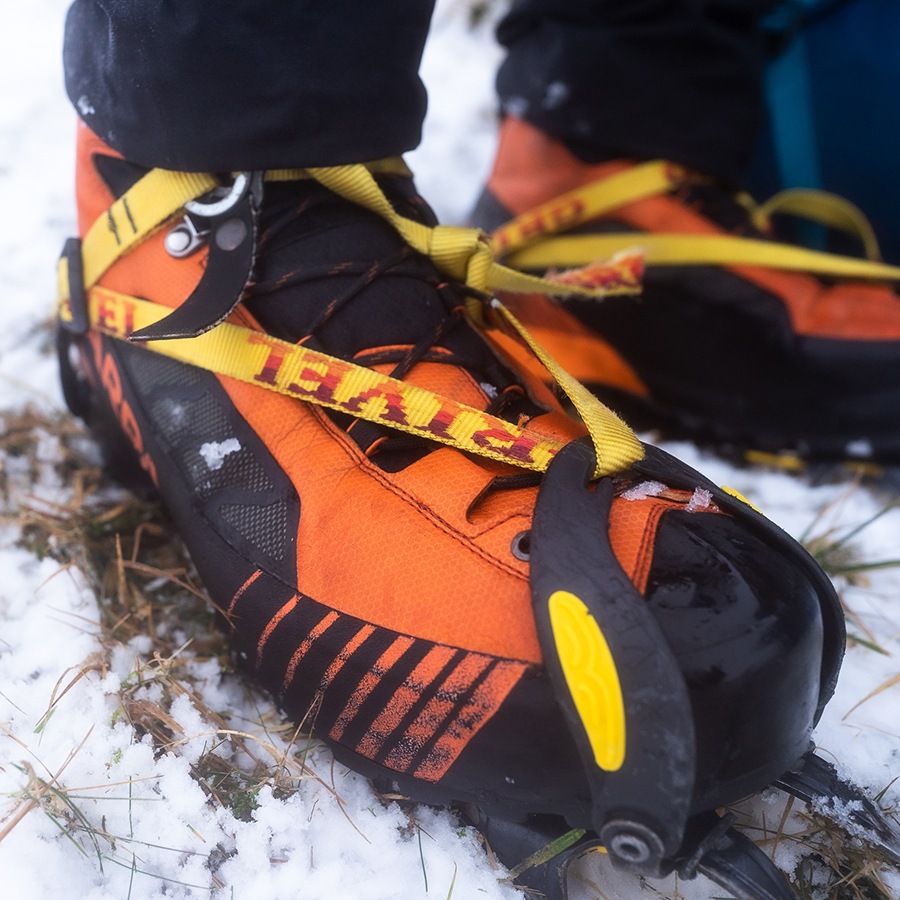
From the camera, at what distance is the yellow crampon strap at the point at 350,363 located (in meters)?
0.84

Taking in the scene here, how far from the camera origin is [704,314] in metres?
1.44

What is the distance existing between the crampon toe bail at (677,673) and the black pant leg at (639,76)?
36.1 inches

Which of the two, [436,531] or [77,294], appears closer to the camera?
[436,531]

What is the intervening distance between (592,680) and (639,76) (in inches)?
44.2

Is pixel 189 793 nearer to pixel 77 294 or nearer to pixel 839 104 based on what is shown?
pixel 77 294

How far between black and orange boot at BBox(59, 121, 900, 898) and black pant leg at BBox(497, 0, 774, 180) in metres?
0.54

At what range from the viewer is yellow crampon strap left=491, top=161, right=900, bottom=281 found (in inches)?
56.4

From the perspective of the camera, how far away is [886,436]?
140 cm

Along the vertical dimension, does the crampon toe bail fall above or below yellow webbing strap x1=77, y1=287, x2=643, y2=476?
below

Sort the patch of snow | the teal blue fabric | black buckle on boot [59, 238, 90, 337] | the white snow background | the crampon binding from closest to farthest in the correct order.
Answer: the crampon binding → the white snow background → the patch of snow → black buckle on boot [59, 238, 90, 337] → the teal blue fabric

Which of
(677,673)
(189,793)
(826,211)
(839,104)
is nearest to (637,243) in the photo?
(826,211)

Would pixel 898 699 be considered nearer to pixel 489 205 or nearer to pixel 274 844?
pixel 274 844

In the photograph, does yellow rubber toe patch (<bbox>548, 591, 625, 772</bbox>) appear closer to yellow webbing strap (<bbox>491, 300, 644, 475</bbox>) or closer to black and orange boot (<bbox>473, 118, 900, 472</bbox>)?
yellow webbing strap (<bbox>491, 300, 644, 475</bbox>)

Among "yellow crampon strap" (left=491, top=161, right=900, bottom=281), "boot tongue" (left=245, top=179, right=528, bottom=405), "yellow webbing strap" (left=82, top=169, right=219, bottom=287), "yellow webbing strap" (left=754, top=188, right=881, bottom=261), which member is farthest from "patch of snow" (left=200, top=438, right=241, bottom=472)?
"yellow webbing strap" (left=754, top=188, right=881, bottom=261)
